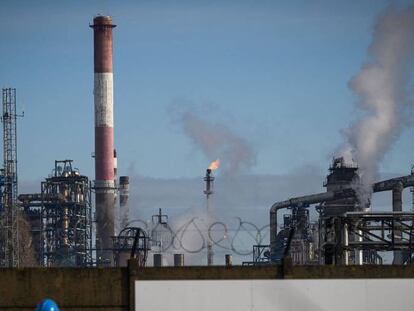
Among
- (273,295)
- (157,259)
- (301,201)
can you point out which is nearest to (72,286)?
(273,295)

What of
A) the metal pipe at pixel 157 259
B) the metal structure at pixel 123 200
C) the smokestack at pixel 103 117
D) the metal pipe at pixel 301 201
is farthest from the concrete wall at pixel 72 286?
the metal structure at pixel 123 200

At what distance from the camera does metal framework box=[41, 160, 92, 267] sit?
12081 cm

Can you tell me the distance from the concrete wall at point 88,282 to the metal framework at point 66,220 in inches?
3506

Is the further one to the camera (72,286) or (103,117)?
(103,117)

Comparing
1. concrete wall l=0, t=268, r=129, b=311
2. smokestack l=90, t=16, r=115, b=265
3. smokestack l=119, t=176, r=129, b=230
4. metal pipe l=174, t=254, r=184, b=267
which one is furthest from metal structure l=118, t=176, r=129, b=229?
concrete wall l=0, t=268, r=129, b=311

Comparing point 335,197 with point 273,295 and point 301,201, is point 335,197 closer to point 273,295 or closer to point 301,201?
point 301,201

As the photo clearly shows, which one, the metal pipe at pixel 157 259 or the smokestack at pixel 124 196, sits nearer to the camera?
the metal pipe at pixel 157 259

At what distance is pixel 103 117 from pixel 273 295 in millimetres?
91295

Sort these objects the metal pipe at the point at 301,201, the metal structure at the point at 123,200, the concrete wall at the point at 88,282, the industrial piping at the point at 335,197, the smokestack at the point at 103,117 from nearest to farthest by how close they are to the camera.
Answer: the concrete wall at the point at 88,282 < the industrial piping at the point at 335,197 < the metal pipe at the point at 301,201 < the smokestack at the point at 103,117 < the metal structure at the point at 123,200

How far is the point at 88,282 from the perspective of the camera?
1224 inches

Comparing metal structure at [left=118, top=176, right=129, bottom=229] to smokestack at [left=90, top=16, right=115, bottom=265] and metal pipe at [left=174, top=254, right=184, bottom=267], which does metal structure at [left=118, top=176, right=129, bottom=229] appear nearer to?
smokestack at [left=90, top=16, right=115, bottom=265]

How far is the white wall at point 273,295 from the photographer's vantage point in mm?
30141

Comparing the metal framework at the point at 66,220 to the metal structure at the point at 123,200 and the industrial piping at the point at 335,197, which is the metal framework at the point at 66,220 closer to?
the metal structure at the point at 123,200

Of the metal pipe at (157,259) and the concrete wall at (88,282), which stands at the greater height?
the metal pipe at (157,259)
